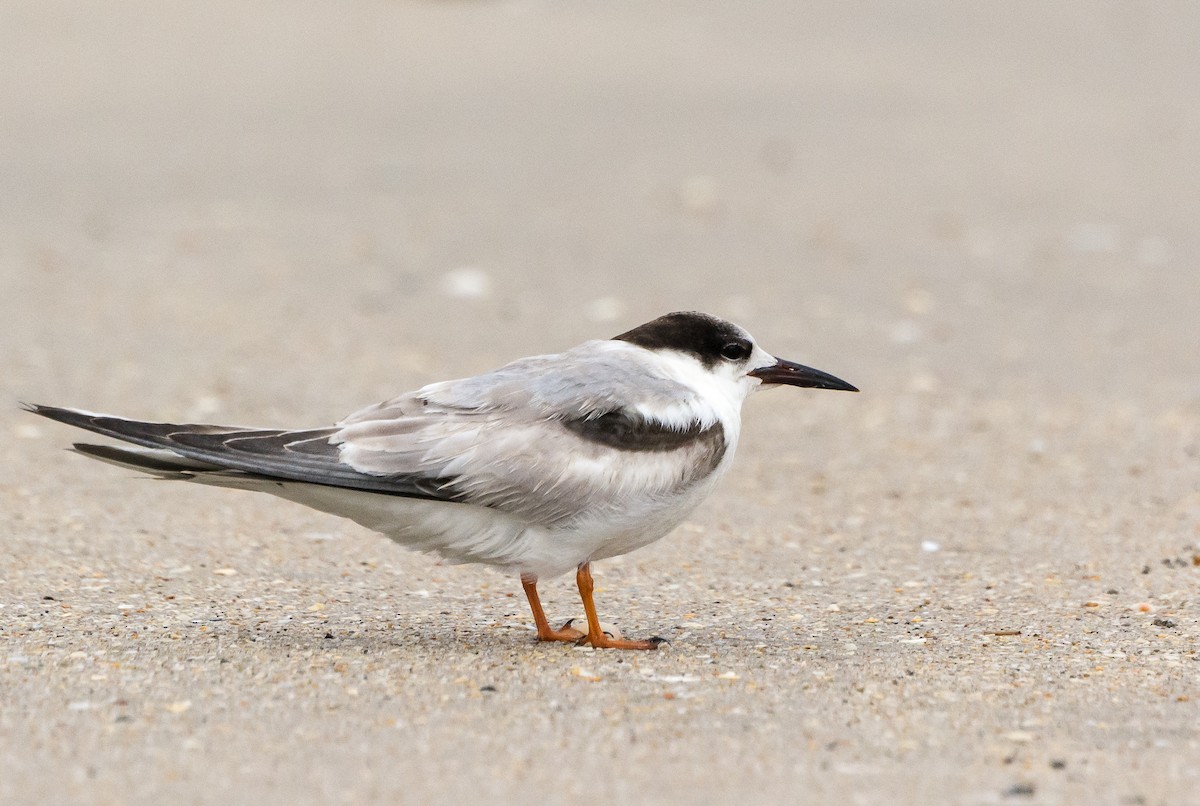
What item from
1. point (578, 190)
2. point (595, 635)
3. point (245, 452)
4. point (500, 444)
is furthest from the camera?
point (578, 190)

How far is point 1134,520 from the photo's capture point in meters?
5.63

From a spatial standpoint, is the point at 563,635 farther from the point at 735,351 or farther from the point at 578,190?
the point at 578,190

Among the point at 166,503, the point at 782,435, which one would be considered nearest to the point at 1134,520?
the point at 782,435

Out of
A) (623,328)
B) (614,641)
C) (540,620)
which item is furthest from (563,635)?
(623,328)

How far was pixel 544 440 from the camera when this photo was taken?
12.8 ft

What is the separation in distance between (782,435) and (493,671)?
11.2 ft

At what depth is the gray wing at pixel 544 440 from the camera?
Answer: 3857mm

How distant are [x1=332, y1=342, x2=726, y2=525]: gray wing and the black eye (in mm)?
289

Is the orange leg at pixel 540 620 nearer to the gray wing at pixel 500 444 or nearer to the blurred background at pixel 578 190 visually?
the gray wing at pixel 500 444

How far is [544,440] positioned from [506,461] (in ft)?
0.38

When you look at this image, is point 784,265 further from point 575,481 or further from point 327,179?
point 575,481

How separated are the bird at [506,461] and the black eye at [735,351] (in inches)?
8.5

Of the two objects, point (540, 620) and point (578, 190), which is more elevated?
point (578, 190)

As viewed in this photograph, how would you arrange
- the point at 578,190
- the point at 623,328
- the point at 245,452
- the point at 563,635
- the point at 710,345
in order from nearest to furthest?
the point at 245,452, the point at 563,635, the point at 710,345, the point at 623,328, the point at 578,190
